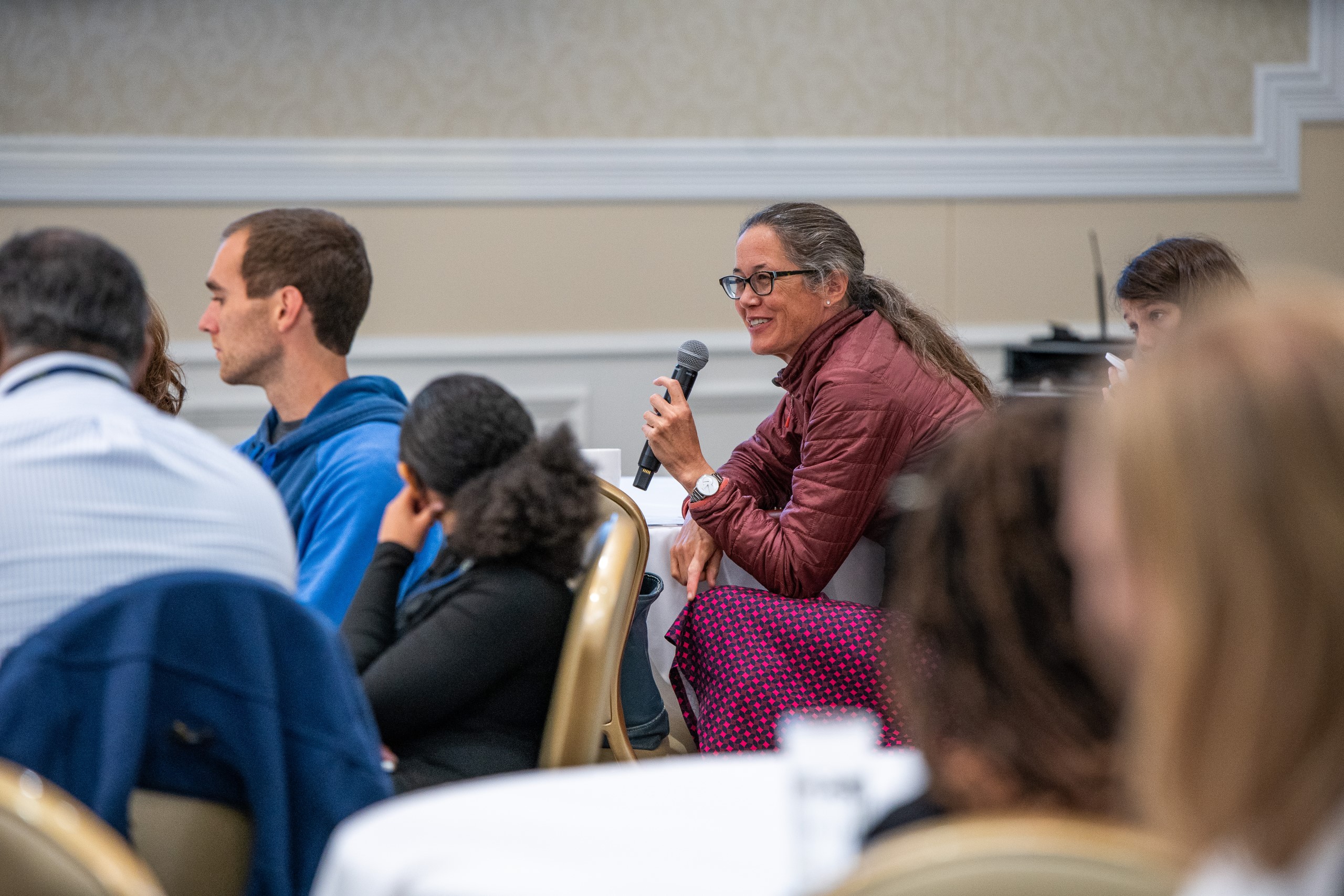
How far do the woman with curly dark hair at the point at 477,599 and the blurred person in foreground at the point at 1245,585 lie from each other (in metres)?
0.90

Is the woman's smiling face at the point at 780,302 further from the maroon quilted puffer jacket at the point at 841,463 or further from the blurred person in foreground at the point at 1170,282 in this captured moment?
the blurred person in foreground at the point at 1170,282

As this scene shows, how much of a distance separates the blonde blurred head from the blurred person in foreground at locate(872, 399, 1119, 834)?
21 centimetres

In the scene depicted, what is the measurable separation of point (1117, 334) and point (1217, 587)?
13.3ft

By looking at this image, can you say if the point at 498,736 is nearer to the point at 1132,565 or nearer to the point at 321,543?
the point at 321,543

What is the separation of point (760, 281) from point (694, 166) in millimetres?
1766

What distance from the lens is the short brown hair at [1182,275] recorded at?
92.0 inches

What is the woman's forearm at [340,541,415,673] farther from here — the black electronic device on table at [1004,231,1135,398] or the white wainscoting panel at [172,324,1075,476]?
the white wainscoting panel at [172,324,1075,476]

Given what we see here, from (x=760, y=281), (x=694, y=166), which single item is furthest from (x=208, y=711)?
(x=694, y=166)

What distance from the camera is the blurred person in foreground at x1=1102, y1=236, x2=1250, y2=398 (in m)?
2.34

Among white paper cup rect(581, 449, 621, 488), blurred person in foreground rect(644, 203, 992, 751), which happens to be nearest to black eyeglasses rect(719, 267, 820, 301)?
blurred person in foreground rect(644, 203, 992, 751)

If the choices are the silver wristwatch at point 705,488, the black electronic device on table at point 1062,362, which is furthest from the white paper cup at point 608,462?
the black electronic device on table at point 1062,362

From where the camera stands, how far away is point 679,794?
100 cm

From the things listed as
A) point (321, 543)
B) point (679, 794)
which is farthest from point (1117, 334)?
point (679, 794)

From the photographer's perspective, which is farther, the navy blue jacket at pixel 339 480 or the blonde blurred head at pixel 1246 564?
the navy blue jacket at pixel 339 480
